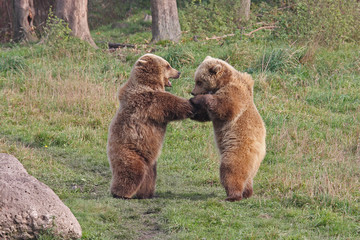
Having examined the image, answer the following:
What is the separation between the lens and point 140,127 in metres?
6.94

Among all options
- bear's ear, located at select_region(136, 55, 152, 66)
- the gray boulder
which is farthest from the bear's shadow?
the gray boulder

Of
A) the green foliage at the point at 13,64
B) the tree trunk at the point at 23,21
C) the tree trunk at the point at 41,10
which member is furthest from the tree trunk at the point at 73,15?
the tree trunk at the point at 41,10

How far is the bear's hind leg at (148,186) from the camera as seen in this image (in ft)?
23.1

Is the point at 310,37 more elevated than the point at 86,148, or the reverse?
the point at 310,37

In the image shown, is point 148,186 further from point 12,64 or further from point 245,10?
point 245,10

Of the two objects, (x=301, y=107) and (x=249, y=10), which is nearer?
(x=301, y=107)

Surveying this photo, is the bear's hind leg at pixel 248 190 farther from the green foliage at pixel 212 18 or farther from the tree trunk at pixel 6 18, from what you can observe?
the tree trunk at pixel 6 18

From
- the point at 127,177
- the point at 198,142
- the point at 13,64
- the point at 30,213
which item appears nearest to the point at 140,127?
the point at 127,177

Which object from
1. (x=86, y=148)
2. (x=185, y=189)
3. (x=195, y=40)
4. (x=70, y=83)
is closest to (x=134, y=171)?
(x=185, y=189)

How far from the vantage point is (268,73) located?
525 inches

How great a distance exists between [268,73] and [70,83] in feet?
16.8

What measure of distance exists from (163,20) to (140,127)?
11.4 meters

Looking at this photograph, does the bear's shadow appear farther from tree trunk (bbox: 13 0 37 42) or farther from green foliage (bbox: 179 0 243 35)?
tree trunk (bbox: 13 0 37 42)

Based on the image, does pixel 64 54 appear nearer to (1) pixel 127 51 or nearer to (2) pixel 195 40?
(1) pixel 127 51
